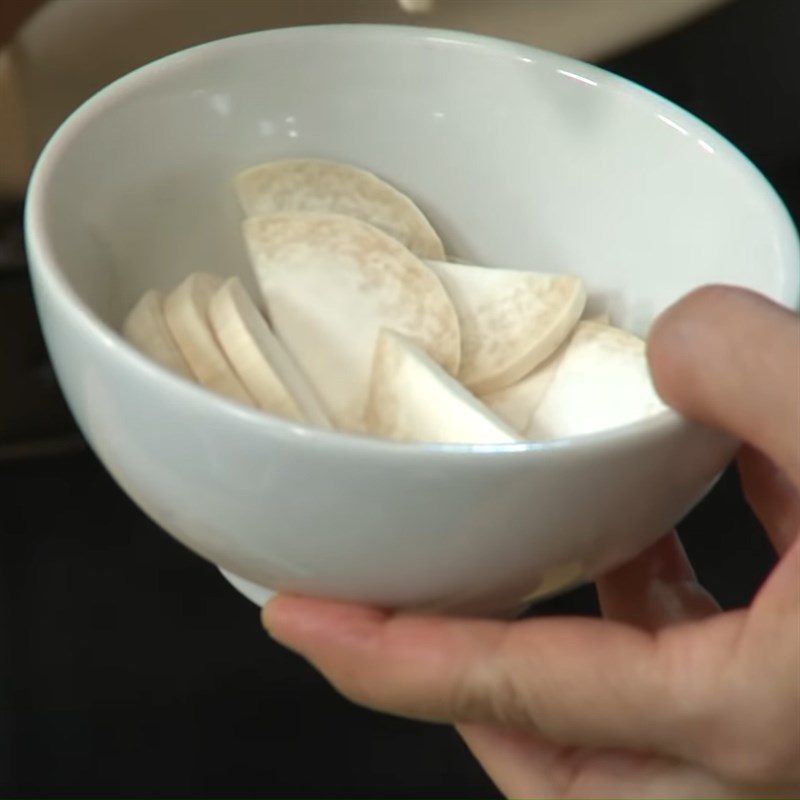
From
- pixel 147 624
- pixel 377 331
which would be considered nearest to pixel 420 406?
pixel 377 331

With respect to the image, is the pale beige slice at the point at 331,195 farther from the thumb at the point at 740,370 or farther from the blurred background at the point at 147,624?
the thumb at the point at 740,370

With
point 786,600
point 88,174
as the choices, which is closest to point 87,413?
point 88,174

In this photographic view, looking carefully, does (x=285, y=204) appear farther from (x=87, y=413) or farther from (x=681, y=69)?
(x=681, y=69)

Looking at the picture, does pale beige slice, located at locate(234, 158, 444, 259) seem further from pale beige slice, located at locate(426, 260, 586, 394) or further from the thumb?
the thumb

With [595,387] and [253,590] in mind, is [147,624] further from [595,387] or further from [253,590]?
[595,387]

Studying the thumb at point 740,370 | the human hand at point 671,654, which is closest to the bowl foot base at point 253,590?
the human hand at point 671,654

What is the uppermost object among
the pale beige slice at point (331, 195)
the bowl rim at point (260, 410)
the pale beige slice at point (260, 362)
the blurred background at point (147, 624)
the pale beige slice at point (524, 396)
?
the bowl rim at point (260, 410)

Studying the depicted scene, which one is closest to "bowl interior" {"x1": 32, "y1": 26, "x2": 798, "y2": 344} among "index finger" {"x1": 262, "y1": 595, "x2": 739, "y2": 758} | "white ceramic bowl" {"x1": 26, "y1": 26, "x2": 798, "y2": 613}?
"white ceramic bowl" {"x1": 26, "y1": 26, "x2": 798, "y2": 613}
